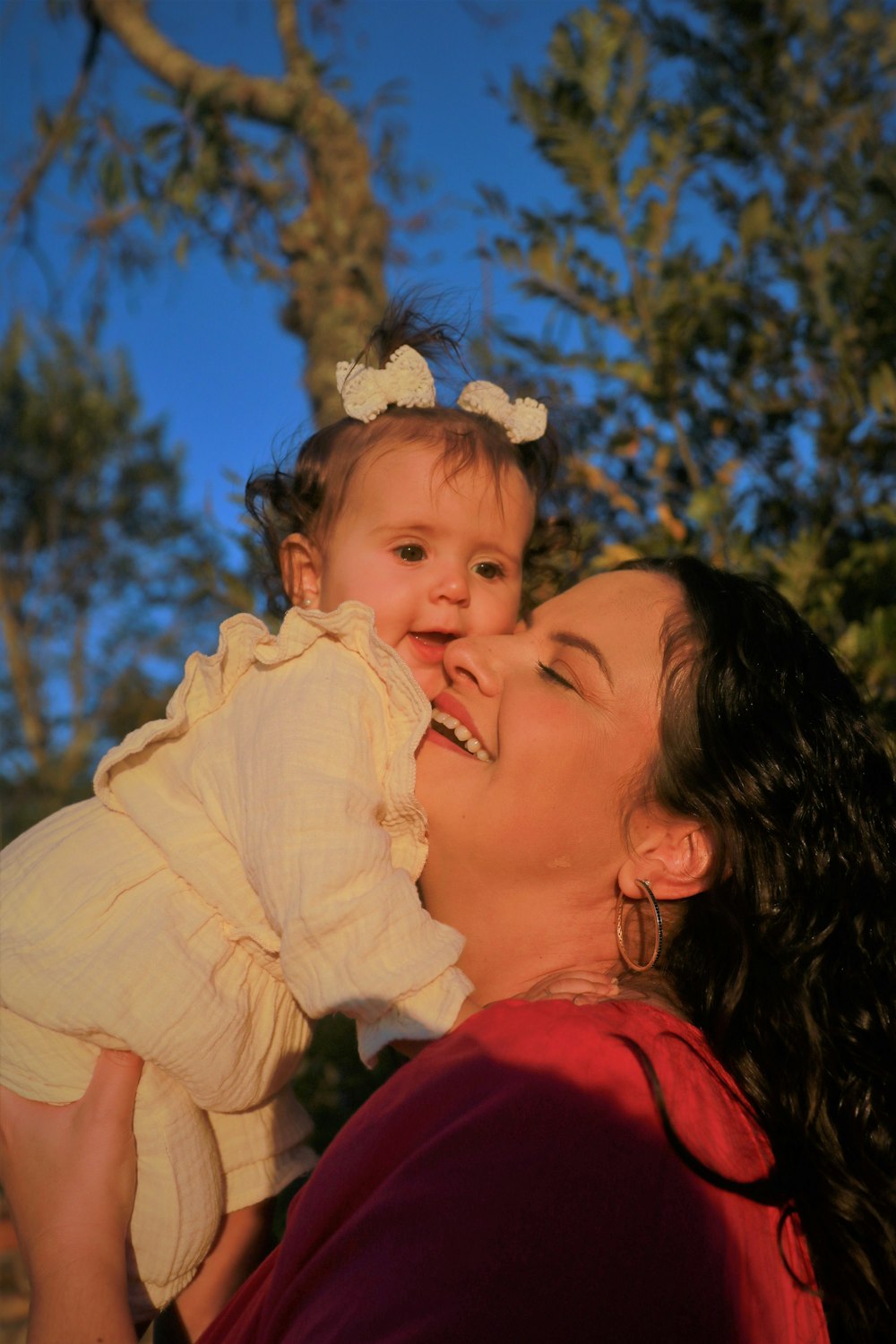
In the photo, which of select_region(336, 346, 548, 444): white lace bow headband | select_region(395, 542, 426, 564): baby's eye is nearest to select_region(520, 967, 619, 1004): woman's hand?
select_region(395, 542, 426, 564): baby's eye

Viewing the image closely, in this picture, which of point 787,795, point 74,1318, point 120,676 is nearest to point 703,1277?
point 787,795

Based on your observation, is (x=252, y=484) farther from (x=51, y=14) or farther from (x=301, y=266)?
(x=51, y=14)

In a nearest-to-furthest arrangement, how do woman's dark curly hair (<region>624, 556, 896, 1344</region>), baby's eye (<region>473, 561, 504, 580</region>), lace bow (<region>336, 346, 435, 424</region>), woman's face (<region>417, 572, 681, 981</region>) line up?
1. woman's dark curly hair (<region>624, 556, 896, 1344</region>)
2. woman's face (<region>417, 572, 681, 981</region>)
3. baby's eye (<region>473, 561, 504, 580</region>)
4. lace bow (<region>336, 346, 435, 424</region>)

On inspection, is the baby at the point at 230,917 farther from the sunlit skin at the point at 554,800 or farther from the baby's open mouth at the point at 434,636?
the baby's open mouth at the point at 434,636

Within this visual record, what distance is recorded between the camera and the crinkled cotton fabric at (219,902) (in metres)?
1.66

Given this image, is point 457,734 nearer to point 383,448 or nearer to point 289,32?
point 383,448

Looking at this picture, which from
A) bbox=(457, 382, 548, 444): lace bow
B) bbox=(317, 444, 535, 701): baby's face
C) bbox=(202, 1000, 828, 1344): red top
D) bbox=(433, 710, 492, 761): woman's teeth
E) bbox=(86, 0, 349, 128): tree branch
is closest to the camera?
bbox=(202, 1000, 828, 1344): red top

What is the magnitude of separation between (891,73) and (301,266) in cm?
217

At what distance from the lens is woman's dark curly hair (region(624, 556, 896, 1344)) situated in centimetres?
178

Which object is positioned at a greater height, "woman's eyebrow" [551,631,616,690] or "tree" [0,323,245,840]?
"tree" [0,323,245,840]

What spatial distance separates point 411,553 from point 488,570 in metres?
0.21

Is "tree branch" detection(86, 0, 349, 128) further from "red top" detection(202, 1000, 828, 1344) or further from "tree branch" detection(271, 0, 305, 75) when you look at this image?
"red top" detection(202, 1000, 828, 1344)

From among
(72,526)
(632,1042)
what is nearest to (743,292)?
(632,1042)

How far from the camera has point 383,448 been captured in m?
2.57
